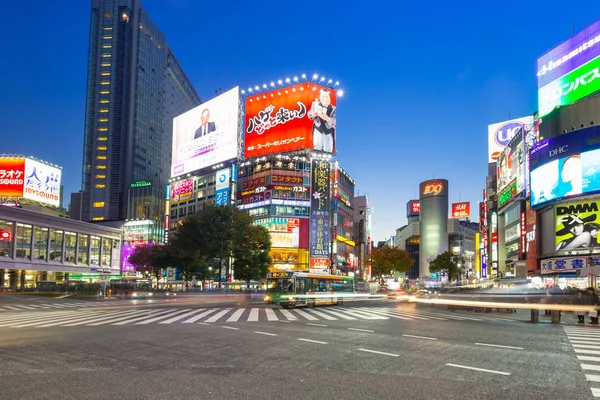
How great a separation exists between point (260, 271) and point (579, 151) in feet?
140

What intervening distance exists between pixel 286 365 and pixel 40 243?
92.6m

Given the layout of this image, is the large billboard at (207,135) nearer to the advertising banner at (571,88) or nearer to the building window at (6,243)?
the building window at (6,243)

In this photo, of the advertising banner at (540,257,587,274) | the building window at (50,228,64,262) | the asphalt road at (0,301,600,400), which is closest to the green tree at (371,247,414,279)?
the advertising banner at (540,257,587,274)

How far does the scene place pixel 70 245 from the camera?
98.6 m

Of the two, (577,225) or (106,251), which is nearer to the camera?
(577,225)

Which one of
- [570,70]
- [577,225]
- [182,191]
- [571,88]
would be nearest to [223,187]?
[182,191]

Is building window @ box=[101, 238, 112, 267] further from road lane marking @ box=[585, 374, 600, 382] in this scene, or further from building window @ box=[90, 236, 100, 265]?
road lane marking @ box=[585, 374, 600, 382]

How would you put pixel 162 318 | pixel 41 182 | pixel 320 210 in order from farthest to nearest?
pixel 320 210 → pixel 41 182 → pixel 162 318

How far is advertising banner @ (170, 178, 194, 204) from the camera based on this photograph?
12056cm

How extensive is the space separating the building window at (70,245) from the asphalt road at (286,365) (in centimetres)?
8720

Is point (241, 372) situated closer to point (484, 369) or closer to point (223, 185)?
point (484, 369)

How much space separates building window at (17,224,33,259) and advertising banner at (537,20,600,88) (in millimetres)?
84111

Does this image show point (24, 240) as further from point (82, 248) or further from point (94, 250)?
point (94, 250)

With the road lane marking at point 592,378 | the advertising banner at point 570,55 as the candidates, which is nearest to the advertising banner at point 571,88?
the advertising banner at point 570,55
